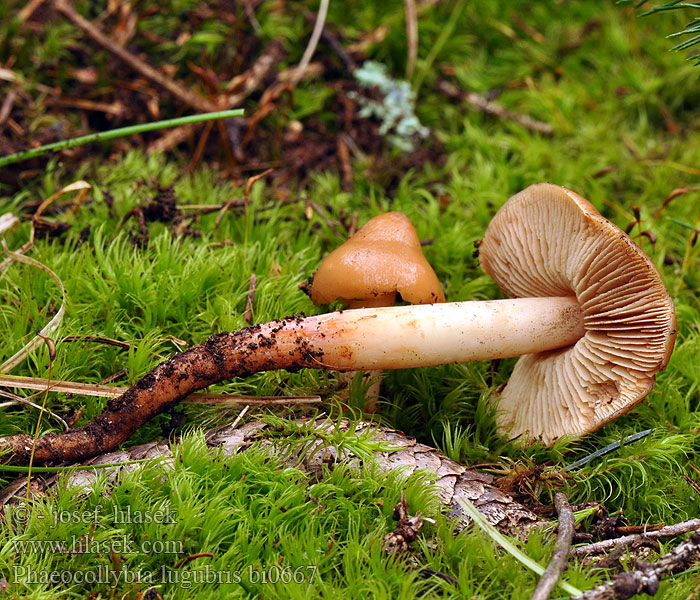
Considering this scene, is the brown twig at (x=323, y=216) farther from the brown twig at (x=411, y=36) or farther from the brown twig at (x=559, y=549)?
the brown twig at (x=559, y=549)

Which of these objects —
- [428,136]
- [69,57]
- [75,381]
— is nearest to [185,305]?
[75,381]

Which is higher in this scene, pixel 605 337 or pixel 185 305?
pixel 605 337

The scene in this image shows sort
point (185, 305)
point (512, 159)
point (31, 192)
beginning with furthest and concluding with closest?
point (512, 159)
point (31, 192)
point (185, 305)

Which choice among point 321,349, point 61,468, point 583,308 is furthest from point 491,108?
point 61,468

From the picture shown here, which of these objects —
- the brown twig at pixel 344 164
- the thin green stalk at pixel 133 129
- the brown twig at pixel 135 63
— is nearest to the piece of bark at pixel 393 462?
the thin green stalk at pixel 133 129

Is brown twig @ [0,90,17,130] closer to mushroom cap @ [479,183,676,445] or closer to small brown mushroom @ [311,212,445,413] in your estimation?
small brown mushroom @ [311,212,445,413]

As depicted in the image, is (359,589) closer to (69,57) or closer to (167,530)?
(167,530)

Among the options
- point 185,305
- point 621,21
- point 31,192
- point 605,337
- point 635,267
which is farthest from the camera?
point 621,21

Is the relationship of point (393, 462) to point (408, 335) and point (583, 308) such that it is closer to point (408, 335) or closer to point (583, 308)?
point (408, 335)
